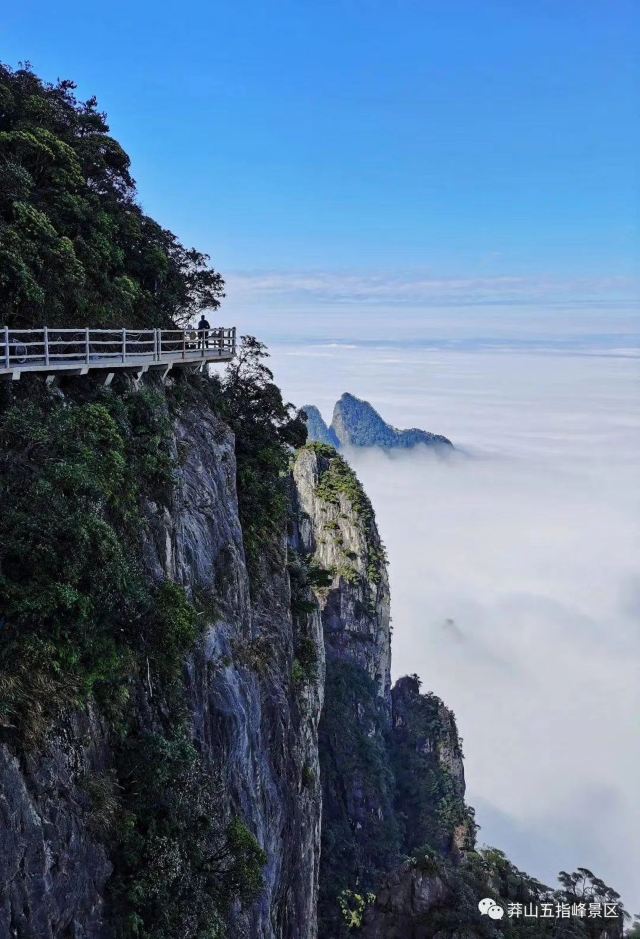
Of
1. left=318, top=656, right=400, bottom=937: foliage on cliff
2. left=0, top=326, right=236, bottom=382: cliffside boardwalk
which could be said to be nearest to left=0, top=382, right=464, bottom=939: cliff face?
left=0, top=326, right=236, bottom=382: cliffside boardwalk

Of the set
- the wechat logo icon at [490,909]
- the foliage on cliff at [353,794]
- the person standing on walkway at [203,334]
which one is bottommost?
the foliage on cliff at [353,794]

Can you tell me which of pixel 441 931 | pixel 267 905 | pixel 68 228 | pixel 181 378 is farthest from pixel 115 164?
pixel 441 931

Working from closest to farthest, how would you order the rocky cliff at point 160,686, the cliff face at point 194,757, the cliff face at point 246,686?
1. the cliff face at point 194,757
2. the rocky cliff at point 160,686
3. the cliff face at point 246,686

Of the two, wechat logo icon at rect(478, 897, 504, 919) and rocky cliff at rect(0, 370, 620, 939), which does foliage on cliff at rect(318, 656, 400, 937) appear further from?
rocky cliff at rect(0, 370, 620, 939)

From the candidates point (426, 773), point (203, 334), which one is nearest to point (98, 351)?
point (203, 334)

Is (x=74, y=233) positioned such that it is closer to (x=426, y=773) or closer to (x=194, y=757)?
(x=194, y=757)

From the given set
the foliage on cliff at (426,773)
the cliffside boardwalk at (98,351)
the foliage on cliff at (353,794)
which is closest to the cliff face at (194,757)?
the cliffside boardwalk at (98,351)

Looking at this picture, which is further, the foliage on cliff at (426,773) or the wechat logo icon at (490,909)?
the foliage on cliff at (426,773)

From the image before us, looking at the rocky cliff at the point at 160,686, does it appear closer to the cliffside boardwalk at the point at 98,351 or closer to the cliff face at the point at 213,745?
the cliff face at the point at 213,745
